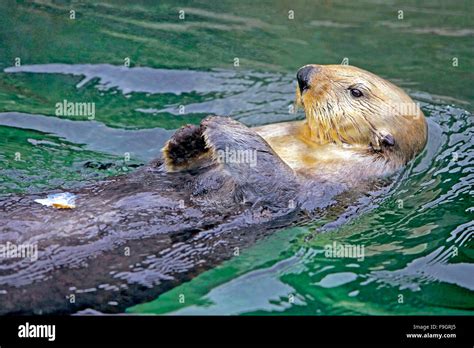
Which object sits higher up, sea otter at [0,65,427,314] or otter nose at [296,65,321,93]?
otter nose at [296,65,321,93]

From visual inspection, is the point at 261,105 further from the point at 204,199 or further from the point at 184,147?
the point at 204,199

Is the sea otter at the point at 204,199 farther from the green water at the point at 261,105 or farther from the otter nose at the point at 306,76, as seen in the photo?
the green water at the point at 261,105

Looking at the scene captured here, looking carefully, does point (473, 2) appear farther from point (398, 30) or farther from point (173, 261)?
point (173, 261)

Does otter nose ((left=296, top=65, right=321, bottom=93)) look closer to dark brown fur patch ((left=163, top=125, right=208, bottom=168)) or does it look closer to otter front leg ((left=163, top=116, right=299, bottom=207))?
otter front leg ((left=163, top=116, right=299, bottom=207))

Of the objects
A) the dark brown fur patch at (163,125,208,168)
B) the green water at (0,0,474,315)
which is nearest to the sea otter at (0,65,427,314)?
the dark brown fur patch at (163,125,208,168)

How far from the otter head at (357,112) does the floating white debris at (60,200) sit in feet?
5.96

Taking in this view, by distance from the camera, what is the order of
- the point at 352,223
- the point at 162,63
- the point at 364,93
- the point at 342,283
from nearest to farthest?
the point at 342,283 < the point at 352,223 < the point at 364,93 < the point at 162,63

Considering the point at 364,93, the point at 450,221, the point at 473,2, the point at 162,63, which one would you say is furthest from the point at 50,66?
the point at 473,2

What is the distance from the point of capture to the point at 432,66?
853cm

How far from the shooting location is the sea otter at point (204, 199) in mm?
4262

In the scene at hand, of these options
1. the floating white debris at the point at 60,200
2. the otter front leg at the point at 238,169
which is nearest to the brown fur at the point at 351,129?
the otter front leg at the point at 238,169

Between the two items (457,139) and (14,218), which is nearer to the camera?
(14,218)

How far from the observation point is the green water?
4703mm
